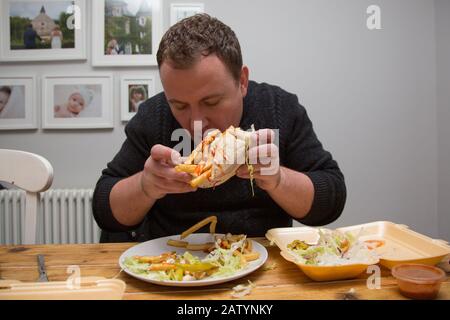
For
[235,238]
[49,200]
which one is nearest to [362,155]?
[235,238]

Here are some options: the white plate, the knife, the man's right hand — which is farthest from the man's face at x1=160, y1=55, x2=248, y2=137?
the knife

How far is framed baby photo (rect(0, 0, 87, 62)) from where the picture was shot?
2639 mm

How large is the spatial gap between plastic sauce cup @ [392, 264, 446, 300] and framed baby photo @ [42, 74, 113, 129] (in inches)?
88.6

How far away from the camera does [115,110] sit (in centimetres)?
270

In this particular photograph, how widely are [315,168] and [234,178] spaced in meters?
0.30

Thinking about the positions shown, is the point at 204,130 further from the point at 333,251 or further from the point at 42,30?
the point at 42,30

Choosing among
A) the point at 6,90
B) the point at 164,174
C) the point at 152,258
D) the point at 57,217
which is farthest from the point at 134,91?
the point at 152,258

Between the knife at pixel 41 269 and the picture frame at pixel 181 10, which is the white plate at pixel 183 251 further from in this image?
the picture frame at pixel 181 10

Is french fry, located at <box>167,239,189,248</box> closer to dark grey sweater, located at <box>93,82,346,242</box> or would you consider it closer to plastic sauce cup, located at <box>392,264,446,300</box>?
dark grey sweater, located at <box>93,82,346,242</box>

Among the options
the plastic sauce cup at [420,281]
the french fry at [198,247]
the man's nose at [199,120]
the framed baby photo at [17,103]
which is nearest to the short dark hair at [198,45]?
the man's nose at [199,120]

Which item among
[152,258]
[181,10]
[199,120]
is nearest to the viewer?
[152,258]

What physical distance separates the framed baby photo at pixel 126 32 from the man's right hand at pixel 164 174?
1.70 metres

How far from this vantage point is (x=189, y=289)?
877 millimetres

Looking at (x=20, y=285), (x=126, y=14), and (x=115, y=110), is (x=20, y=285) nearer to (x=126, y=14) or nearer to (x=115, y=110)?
(x=115, y=110)
